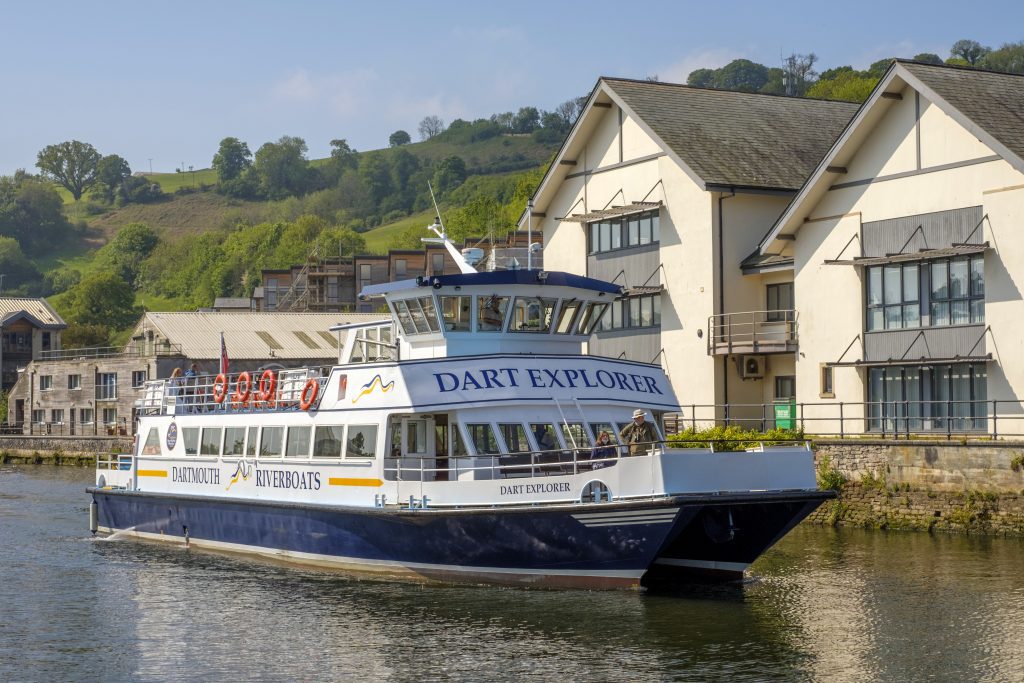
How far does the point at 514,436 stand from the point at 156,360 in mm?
55224

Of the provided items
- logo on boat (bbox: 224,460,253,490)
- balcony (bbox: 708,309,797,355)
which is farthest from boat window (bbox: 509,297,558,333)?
balcony (bbox: 708,309,797,355)

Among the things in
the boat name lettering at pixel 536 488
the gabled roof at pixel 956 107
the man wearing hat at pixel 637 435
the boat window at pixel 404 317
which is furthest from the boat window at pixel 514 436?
the gabled roof at pixel 956 107

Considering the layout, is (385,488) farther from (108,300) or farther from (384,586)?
(108,300)

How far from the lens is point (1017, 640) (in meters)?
21.6

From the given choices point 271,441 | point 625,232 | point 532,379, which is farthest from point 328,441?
point 625,232

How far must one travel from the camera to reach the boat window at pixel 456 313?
2831cm

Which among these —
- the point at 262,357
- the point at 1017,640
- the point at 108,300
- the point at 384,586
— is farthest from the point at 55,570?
the point at 108,300

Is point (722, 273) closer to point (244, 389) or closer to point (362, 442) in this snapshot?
point (244, 389)

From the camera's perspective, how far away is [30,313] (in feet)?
344

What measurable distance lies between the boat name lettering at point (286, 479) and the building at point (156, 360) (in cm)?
4689

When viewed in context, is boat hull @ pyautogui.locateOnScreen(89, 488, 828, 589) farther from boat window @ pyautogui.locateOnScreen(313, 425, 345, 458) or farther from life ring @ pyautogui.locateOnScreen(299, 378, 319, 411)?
life ring @ pyautogui.locateOnScreen(299, 378, 319, 411)

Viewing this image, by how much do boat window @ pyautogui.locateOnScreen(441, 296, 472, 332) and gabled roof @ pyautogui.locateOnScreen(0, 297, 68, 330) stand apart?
A: 82.5 meters

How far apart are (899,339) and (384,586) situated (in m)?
19.9

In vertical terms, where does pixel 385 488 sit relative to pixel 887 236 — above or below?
below
